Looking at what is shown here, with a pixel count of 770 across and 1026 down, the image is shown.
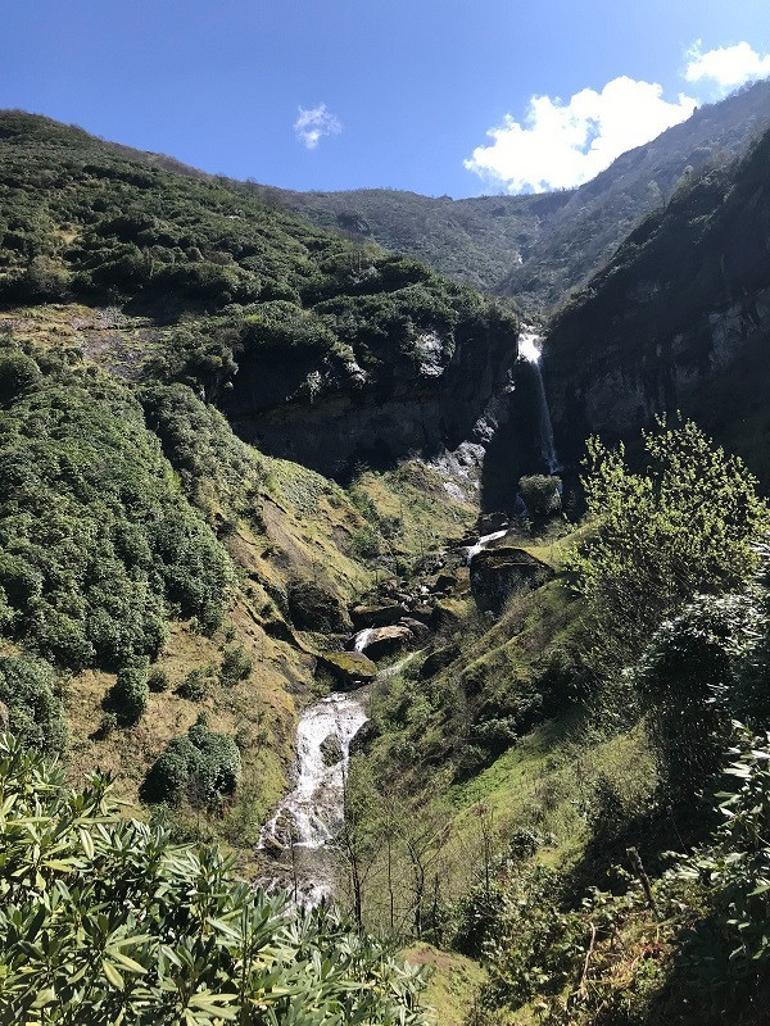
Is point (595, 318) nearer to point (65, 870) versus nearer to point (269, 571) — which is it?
point (269, 571)

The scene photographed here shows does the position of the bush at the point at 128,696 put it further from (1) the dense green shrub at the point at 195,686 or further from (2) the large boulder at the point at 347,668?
(2) the large boulder at the point at 347,668

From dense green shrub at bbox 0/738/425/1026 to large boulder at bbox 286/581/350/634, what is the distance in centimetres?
3082

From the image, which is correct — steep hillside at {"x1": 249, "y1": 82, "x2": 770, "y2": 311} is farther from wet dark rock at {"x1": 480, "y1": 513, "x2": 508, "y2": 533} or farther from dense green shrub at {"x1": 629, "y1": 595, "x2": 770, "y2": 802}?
dense green shrub at {"x1": 629, "y1": 595, "x2": 770, "y2": 802}

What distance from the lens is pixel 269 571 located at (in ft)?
112

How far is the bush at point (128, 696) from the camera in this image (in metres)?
20.1

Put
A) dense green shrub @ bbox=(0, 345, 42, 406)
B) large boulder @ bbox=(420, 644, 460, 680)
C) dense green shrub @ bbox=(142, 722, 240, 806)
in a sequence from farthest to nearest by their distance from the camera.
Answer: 1. dense green shrub @ bbox=(0, 345, 42, 406)
2. large boulder @ bbox=(420, 644, 460, 680)
3. dense green shrub @ bbox=(142, 722, 240, 806)

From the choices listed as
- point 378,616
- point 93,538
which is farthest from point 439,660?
point 93,538

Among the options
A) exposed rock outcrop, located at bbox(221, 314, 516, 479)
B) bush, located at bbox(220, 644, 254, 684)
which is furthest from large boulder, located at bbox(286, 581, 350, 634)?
exposed rock outcrop, located at bbox(221, 314, 516, 479)

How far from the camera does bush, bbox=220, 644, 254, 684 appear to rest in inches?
982

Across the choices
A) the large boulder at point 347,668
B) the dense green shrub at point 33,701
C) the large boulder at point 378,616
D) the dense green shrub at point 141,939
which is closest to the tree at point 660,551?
the dense green shrub at point 141,939

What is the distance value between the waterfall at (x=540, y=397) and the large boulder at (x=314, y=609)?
35523 mm

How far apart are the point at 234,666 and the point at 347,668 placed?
275 inches

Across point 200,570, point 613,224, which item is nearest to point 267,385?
point 200,570

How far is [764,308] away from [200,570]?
5191 cm
